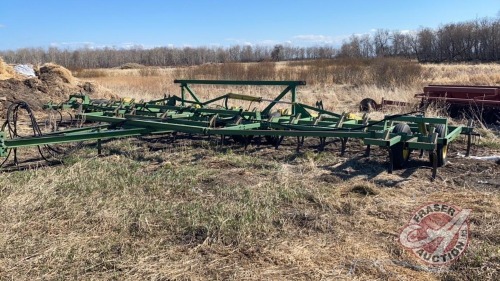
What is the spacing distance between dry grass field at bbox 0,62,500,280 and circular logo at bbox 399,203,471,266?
0.07m

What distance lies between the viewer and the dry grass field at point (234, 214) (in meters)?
2.99

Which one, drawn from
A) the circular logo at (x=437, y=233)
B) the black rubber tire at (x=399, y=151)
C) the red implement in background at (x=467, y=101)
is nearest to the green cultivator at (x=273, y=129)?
the black rubber tire at (x=399, y=151)

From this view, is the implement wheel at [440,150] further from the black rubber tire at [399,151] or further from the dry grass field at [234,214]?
the black rubber tire at [399,151]

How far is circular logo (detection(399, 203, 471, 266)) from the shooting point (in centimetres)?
316

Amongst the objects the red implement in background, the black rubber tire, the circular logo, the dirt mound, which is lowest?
the circular logo

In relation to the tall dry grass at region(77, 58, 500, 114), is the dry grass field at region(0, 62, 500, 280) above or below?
below

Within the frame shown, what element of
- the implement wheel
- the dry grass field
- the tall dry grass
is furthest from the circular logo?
the tall dry grass

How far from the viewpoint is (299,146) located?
6762 mm

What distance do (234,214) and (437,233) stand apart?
1.66m

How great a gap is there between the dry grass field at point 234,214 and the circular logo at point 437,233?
72 millimetres

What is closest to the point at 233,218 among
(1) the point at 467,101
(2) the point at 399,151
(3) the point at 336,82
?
(2) the point at 399,151

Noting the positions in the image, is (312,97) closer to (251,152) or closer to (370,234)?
(251,152)

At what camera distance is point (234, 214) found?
151 inches

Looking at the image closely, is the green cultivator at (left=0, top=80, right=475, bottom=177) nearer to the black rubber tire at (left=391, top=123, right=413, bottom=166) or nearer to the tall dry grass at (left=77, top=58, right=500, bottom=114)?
the black rubber tire at (left=391, top=123, right=413, bottom=166)
